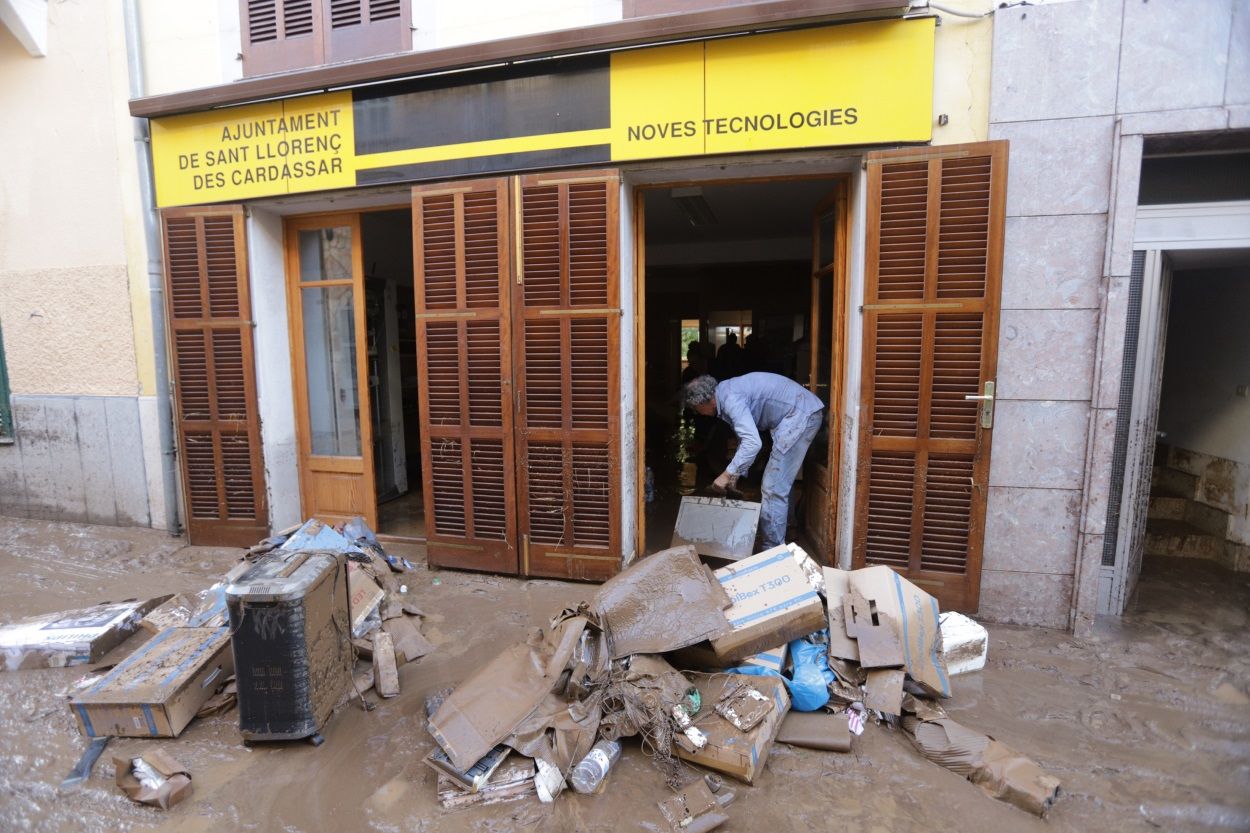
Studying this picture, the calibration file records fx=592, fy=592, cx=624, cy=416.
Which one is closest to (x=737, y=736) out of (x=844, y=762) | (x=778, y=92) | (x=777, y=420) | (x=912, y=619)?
(x=844, y=762)

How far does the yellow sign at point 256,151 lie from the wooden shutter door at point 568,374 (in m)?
1.55

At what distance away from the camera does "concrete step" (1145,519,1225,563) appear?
4.50 m

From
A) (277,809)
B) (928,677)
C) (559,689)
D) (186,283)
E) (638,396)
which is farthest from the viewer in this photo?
(186,283)

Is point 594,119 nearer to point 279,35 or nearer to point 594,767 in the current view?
point 279,35

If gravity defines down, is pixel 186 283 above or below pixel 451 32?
below

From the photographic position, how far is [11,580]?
14.6 feet

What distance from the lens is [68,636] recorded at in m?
3.38

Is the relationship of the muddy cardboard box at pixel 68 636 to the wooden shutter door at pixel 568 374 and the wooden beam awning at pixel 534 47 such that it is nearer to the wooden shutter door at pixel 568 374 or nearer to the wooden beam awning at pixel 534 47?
the wooden shutter door at pixel 568 374

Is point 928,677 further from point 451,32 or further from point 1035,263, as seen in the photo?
point 451,32

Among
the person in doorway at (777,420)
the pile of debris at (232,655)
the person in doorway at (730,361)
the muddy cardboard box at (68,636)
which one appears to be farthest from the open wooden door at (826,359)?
the muddy cardboard box at (68,636)

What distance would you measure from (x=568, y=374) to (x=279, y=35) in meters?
3.45

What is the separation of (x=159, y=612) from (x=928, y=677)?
447 centimetres

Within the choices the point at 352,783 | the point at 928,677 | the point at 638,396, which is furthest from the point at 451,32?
the point at 928,677

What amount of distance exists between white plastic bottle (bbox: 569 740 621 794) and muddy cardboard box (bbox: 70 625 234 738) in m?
1.87
